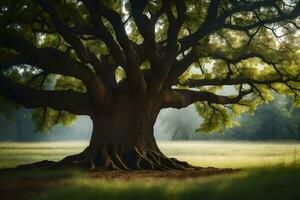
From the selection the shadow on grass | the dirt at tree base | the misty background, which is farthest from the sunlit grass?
the misty background

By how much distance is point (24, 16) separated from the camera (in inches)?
722

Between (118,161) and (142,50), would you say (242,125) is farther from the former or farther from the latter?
(118,161)

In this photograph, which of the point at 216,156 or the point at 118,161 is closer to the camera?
the point at 118,161

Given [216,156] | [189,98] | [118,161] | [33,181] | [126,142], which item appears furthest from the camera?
[216,156]

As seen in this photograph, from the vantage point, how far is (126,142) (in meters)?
21.1

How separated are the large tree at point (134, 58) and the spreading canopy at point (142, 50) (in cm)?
5

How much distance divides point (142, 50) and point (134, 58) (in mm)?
3430

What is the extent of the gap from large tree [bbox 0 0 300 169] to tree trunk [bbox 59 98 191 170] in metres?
0.05

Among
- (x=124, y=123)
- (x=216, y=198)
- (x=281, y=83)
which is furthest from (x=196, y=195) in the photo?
(x=281, y=83)

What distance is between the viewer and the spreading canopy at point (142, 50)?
57.5 feet

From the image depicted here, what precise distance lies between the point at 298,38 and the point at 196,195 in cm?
1540

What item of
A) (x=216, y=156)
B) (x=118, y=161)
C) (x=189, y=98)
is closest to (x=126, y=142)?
(x=118, y=161)

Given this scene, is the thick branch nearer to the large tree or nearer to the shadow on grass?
the large tree

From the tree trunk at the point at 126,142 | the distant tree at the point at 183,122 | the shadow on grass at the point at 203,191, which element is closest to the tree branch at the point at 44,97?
the tree trunk at the point at 126,142
